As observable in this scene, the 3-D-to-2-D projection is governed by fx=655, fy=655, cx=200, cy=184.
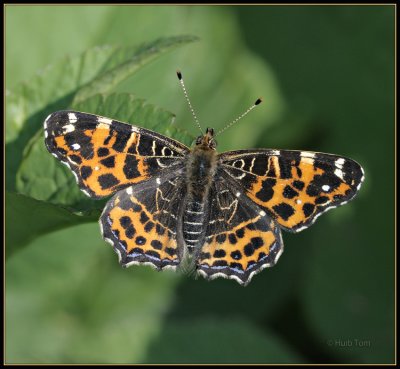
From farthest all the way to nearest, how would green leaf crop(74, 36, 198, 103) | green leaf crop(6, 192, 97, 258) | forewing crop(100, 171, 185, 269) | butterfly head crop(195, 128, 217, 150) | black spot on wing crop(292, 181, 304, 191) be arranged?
butterfly head crop(195, 128, 217, 150) → black spot on wing crop(292, 181, 304, 191) → forewing crop(100, 171, 185, 269) → green leaf crop(74, 36, 198, 103) → green leaf crop(6, 192, 97, 258)

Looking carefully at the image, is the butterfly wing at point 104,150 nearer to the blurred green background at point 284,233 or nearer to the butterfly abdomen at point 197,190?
the butterfly abdomen at point 197,190

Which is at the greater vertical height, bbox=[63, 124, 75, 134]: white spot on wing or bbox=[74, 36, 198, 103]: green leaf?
bbox=[74, 36, 198, 103]: green leaf

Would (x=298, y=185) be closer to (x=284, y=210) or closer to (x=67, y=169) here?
(x=284, y=210)

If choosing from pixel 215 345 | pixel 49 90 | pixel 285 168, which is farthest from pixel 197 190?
pixel 215 345

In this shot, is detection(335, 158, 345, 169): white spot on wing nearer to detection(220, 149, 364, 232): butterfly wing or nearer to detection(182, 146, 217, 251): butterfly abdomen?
detection(220, 149, 364, 232): butterfly wing

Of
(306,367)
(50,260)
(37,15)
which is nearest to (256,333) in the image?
(306,367)

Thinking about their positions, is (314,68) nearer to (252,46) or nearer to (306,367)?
(252,46)

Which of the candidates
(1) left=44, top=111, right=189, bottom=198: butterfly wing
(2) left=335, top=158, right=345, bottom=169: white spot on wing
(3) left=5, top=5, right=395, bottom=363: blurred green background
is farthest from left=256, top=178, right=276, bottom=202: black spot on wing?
(3) left=5, top=5, right=395, bottom=363: blurred green background
